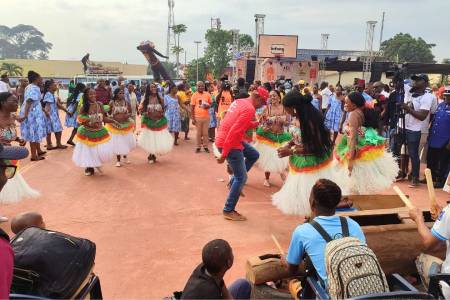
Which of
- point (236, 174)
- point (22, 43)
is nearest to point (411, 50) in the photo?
point (236, 174)

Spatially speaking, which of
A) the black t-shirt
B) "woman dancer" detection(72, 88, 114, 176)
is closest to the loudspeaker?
"woman dancer" detection(72, 88, 114, 176)

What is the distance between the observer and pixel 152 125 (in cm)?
926

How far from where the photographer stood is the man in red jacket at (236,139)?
5664 mm

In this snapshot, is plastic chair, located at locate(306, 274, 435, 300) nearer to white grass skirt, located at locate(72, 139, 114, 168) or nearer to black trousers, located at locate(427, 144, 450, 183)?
black trousers, located at locate(427, 144, 450, 183)

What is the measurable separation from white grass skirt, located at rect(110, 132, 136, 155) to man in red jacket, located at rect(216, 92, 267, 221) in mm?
3619

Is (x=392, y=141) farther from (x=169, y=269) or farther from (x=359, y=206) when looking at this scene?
(x=169, y=269)

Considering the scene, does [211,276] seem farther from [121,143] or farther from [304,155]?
[121,143]

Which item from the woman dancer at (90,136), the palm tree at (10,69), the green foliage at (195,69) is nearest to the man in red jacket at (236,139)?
the woman dancer at (90,136)

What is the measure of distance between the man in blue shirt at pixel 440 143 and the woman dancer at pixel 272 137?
9.27 feet

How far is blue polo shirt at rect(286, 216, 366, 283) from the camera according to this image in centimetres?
273

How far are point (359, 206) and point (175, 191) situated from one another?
12.5 feet

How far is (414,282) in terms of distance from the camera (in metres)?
3.62

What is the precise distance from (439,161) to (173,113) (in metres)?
7.26

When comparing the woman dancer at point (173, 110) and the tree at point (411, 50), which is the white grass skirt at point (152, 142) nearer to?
the woman dancer at point (173, 110)
